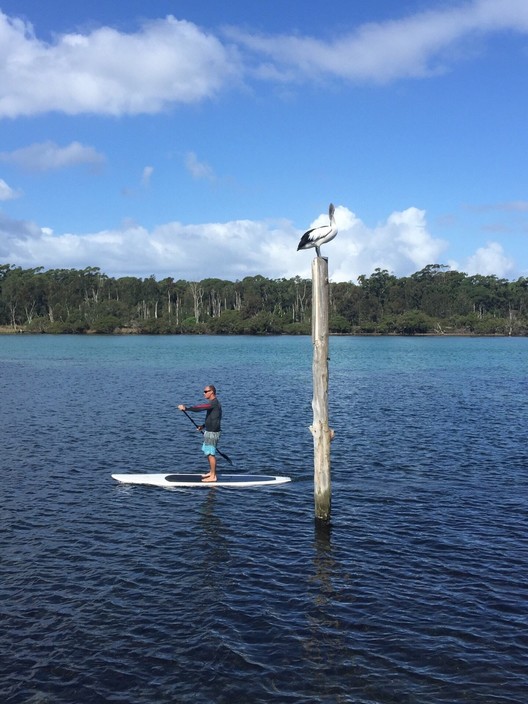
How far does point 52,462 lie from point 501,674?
1816 cm

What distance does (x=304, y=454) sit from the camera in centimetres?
2641

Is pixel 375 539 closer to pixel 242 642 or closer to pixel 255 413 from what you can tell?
pixel 242 642

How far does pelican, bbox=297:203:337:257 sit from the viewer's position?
51.4 feet

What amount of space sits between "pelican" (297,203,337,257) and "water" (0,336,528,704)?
6.89 metres

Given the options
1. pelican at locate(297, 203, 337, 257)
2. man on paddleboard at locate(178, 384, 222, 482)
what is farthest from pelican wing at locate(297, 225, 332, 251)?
man on paddleboard at locate(178, 384, 222, 482)

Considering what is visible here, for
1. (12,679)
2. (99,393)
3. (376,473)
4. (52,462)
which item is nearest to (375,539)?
(376,473)

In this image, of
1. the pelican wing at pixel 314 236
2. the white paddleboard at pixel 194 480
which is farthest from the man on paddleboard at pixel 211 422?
the pelican wing at pixel 314 236

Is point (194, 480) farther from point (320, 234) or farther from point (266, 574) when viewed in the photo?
point (320, 234)

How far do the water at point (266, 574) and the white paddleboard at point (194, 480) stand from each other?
0.40 metres

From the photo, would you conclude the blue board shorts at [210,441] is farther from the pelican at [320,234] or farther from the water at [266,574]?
the pelican at [320,234]

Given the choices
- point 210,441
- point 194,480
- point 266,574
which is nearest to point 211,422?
point 210,441

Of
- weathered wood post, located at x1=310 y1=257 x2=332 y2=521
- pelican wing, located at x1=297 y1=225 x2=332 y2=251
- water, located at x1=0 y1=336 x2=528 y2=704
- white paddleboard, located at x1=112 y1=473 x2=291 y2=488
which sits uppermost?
pelican wing, located at x1=297 y1=225 x2=332 y2=251

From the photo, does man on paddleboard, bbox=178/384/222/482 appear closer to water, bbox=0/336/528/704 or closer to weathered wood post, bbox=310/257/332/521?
water, bbox=0/336/528/704

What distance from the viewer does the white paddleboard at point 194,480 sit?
20703mm
